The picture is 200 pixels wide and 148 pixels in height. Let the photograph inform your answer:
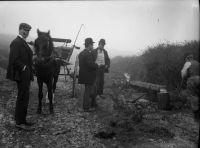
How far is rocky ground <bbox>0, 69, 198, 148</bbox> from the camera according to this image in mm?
5348

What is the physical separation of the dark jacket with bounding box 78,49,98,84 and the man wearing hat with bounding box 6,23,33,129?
1.92 metres

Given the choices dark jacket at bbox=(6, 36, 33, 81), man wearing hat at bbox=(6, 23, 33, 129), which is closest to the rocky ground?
man wearing hat at bbox=(6, 23, 33, 129)

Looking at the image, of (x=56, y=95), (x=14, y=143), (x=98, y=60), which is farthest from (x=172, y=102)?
A: (x=14, y=143)

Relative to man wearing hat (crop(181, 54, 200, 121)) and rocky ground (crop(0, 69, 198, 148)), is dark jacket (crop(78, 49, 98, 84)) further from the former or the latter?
man wearing hat (crop(181, 54, 200, 121))

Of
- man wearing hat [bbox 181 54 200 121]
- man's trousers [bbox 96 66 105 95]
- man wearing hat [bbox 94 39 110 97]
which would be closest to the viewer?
man wearing hat [bbox 181 54 200 121]

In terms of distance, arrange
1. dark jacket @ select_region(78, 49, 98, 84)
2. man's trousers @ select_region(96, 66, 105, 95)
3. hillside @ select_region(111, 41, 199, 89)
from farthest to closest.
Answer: hillside @ select_region(111, 41, 199, 89) < man's trousers @ select_region(96, 66, 105, 95) < dark jacket @ select_region(78, 49, 98, 84)

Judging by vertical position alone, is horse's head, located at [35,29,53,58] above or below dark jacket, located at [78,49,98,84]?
above

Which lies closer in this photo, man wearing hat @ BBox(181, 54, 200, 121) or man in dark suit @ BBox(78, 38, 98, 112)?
man wearing hat @ BBox(181, 54, 200, 121)

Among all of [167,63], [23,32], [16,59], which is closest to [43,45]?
[23,32]

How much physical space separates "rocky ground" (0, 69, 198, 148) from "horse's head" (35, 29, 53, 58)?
178 cm

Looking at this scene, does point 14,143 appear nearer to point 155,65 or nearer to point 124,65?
point 155,65

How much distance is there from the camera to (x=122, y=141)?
212 inches

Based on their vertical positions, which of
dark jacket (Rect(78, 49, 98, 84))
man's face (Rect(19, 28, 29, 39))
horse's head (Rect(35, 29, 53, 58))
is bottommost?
dark jacket (Rect(78, 49, 98, 84))

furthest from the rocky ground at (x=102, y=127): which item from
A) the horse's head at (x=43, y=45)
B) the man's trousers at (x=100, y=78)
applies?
the horse's head at (x=43, y=45)
